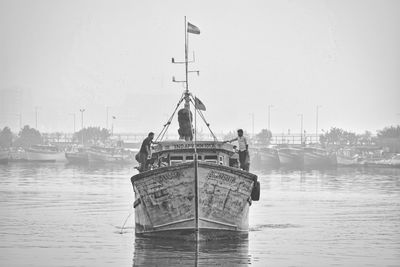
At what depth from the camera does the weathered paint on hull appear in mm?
49719

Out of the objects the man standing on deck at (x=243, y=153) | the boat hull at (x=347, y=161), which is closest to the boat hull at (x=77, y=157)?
the boat hull at (x=347, y=161)

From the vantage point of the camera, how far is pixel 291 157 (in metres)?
186

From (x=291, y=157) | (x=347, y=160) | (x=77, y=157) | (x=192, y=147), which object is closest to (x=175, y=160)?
(x=192, y=147)

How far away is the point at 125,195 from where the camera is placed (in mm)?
84875

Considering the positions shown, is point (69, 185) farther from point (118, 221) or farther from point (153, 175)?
point (153, 175)

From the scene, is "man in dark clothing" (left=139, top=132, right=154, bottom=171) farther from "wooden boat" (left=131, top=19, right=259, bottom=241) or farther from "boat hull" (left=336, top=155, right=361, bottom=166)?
"boat hull" (left=336, top=155, right=361, bottom=166)

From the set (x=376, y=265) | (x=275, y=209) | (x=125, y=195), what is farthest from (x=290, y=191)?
(x=376, y=265)

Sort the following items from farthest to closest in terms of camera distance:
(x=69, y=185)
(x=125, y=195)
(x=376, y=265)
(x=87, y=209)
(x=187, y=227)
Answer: (x=69, y=185) < (x=125, y=195) < (x=87, y=209) < (x=187, y=227) < (x=376, y=265)

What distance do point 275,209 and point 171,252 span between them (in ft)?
81.1

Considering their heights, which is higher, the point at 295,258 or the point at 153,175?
the point at 153,175

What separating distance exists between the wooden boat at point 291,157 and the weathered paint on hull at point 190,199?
13084 centimetres

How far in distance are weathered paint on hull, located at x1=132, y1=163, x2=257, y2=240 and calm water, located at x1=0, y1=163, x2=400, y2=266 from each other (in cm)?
103

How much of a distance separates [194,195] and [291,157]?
451 feet

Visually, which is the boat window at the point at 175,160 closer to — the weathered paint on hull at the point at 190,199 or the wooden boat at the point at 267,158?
the weathered paint on hull at the point at 190,199
